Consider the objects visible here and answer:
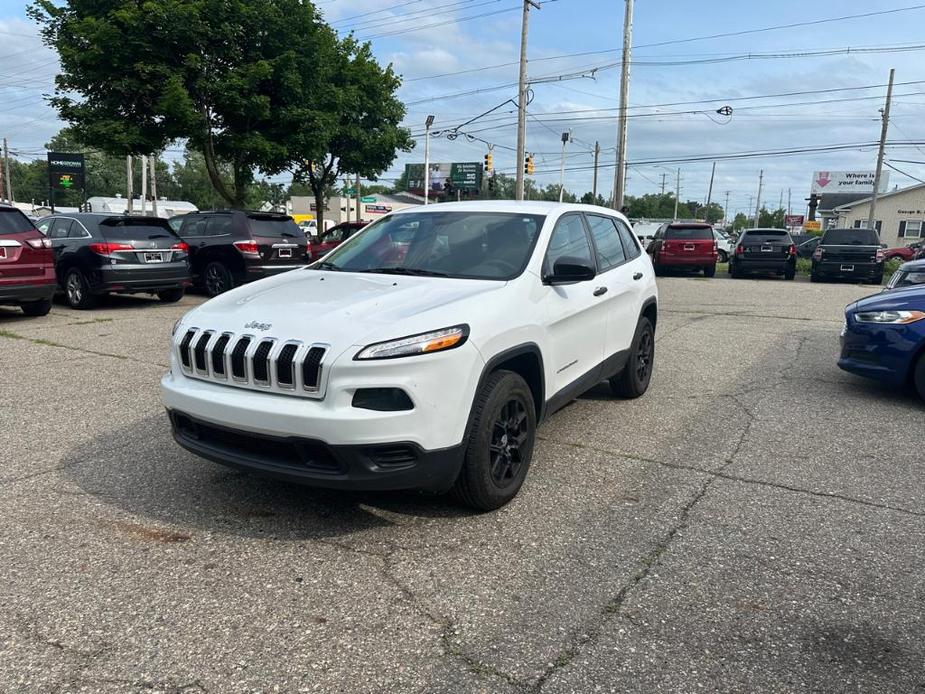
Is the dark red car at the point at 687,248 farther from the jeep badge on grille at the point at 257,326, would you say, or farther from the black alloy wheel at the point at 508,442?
the jeep badge on grille at the point at 257,326

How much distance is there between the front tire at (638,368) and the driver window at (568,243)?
123cm

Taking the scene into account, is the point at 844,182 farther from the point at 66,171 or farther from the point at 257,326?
the point at 257,326

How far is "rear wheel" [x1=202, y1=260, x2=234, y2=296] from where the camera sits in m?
13.4

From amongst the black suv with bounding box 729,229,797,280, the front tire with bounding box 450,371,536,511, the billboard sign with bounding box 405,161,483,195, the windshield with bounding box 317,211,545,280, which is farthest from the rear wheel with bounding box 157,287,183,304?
the billboard sign with bounding box 405,161,483,195

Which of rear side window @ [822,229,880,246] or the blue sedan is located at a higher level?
rear side window @ [822,229,880,246]

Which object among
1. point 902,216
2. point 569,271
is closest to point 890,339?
point 569,271

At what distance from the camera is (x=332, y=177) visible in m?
24.5

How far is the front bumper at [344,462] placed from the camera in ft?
10.5

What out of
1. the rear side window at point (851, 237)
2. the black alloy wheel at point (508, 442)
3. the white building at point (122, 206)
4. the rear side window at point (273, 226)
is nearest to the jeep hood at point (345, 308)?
the black alloy wheel at point (508, 442)

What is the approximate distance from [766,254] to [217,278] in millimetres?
16496

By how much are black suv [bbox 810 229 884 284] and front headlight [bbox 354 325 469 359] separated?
20.8 m

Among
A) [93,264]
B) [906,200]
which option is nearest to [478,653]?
[93,264]

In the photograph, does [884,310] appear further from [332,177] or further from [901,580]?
[332,177]

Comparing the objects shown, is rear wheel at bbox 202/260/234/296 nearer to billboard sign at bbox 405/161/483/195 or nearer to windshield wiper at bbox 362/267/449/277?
windshield wiper at bbox 362/267/449/277
